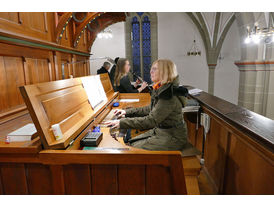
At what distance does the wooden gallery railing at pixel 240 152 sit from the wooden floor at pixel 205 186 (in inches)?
2.2

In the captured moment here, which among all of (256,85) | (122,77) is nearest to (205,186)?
(122,77)

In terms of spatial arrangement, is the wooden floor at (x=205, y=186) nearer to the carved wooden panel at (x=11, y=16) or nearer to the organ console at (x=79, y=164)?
the organ console at (x=79, y=164)

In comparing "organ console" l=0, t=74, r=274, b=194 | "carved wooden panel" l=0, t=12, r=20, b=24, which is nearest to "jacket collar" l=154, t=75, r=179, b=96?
"organ console" l=0, t=74, r=274, b=194

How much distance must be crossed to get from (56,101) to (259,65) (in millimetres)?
5615

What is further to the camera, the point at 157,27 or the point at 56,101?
the point at 157,27

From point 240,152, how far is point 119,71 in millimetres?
2635

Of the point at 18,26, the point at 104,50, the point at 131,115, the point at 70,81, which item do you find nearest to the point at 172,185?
the point at 70,81

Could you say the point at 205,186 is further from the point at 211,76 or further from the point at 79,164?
the point at 211,76

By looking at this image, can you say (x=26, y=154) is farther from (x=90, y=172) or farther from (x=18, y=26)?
(x=18, y=26)

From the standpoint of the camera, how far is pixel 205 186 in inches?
87.4

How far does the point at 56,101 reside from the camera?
1341 millimetres

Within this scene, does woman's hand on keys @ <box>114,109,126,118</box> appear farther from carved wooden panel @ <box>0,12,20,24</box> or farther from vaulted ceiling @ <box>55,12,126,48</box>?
vaulted ceiling @ <box>55,12,126,48</box>

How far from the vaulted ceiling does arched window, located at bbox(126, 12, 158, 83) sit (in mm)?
2100

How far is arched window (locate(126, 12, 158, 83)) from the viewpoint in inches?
328
